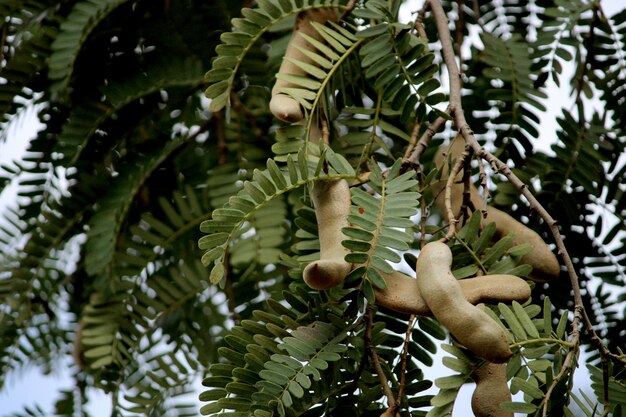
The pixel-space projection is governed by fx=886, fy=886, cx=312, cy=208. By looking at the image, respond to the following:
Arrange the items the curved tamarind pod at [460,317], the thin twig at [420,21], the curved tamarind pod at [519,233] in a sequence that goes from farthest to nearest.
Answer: the thin twig at [420,21]
the curved tamarind pod at [519,233]
the curved tamarind pod at [460,317]

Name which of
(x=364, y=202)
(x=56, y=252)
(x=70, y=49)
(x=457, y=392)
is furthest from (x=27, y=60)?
(x=457, y=392)

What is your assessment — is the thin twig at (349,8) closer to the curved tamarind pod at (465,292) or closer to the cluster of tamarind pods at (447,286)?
Answer: the cluster of tamarind pods at (447,286)

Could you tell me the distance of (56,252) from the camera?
1028 mm

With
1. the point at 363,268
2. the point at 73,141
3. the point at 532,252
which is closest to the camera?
the point at 363,268

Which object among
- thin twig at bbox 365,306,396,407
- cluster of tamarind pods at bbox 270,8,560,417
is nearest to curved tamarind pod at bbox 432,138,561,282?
cluster of tamarind pods at bbox 270,8,560,417

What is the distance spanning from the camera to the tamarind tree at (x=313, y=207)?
0.58 m

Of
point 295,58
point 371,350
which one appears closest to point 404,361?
point 371,350

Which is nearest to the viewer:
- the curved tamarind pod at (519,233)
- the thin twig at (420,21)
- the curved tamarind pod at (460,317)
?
the curved tamarind pod at (460,317)

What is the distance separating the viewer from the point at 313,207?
70 centimetres

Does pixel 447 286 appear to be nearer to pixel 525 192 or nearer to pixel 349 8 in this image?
pixel 525 192

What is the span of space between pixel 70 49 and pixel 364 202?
1.63 feet

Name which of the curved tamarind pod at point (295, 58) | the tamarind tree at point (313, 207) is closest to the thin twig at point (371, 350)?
the tamarind tree at point (313, 207)

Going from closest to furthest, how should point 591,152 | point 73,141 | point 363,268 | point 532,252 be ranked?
point 363,268
point 532,252
point 591,152
point 73,141

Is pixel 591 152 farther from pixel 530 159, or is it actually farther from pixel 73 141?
pixel 73 141
